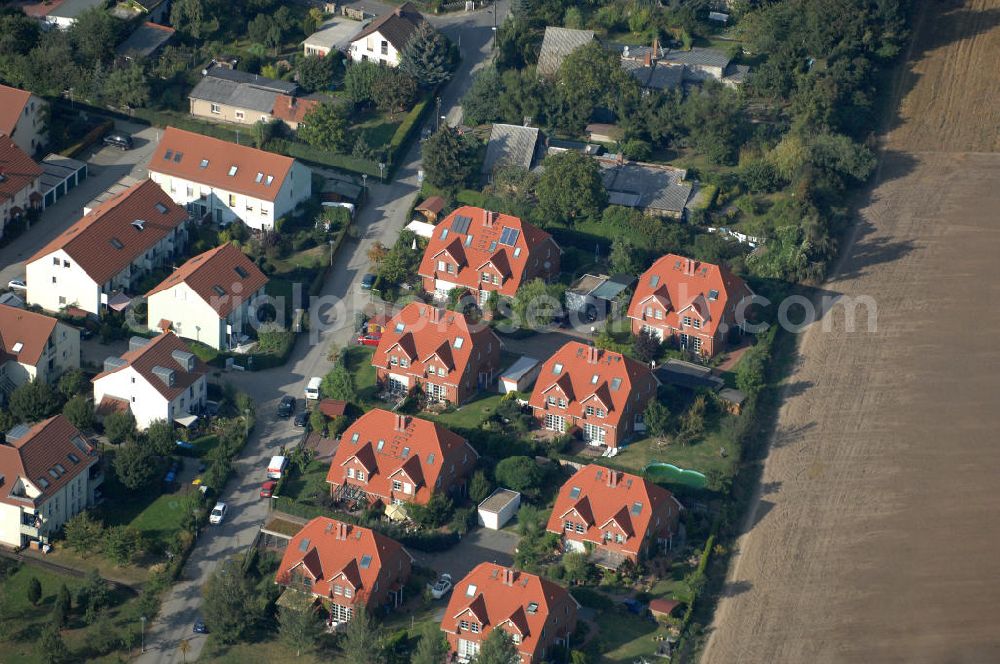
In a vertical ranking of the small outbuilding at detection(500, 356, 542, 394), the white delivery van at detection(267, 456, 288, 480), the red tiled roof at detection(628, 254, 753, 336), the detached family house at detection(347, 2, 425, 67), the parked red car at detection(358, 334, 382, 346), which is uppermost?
the detached family house at detection(347, 2, 425, 67)

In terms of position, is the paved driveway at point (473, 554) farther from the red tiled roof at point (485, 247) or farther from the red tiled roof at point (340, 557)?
the red tiled roof at point (485, 247)

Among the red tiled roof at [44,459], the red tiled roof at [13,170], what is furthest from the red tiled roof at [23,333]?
the red tiled roof at [13,170]

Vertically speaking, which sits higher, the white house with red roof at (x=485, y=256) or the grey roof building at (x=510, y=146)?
the grey roof building at (x=510, y=146)

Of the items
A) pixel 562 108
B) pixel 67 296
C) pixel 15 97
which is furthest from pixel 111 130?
pixel 562 108

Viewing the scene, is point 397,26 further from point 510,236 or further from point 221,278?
point 221,278

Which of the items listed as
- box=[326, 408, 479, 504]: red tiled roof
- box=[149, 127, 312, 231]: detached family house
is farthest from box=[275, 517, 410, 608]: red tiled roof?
box=[149, 127, 312, 231]: detached family house

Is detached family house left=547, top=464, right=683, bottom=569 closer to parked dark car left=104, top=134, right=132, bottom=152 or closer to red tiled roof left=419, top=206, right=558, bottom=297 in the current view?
red tiled roof left=419, top=206, right=558, bottom=297
